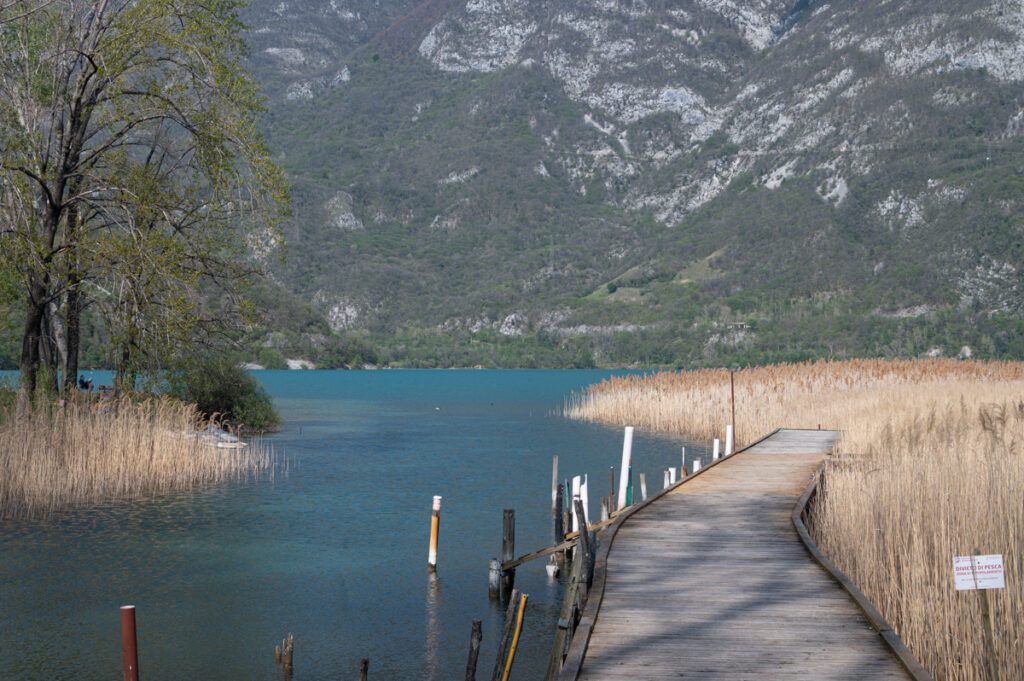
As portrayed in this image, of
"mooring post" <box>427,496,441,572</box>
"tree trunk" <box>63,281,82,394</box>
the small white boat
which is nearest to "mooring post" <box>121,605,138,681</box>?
"mooring post" <box>427,496,441,572</box>

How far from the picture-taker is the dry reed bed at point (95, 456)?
18.2m

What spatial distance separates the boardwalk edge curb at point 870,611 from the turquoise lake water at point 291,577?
140 inches

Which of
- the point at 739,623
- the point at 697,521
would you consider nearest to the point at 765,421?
the point at 697,521

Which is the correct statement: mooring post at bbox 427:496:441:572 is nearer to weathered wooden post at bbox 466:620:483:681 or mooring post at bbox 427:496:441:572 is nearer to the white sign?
weathered wooden post at bbox 466:620:483:681

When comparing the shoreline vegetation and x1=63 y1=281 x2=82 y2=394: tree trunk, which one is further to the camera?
x1=63 y1=281 x2=82 y2=394: tree trunk

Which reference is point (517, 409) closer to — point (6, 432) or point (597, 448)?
point (597, 448)

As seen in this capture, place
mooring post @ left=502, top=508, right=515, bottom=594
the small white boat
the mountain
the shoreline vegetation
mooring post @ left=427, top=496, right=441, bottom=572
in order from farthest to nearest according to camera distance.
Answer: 1. the mountain
2. the small white boat
3. mooring post @ left=427, top=496, right=441, bottom=572
4. mooring post @ left=502, top=508, right=515, bottom=594
5. the shoreline vegetation

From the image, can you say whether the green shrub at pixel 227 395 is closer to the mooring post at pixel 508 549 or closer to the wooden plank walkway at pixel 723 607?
the mooring post at pixel 508 549

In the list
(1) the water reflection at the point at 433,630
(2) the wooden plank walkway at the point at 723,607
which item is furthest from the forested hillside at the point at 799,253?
(2) the wooden plank walkway at the point at 723,607

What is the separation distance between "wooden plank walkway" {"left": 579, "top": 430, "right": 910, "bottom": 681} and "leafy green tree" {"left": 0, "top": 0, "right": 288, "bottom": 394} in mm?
11314

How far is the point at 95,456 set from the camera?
20.1 m

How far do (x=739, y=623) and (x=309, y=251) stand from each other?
612 feet

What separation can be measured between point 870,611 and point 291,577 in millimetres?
9967

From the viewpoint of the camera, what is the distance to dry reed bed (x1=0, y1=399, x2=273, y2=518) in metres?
18.2
